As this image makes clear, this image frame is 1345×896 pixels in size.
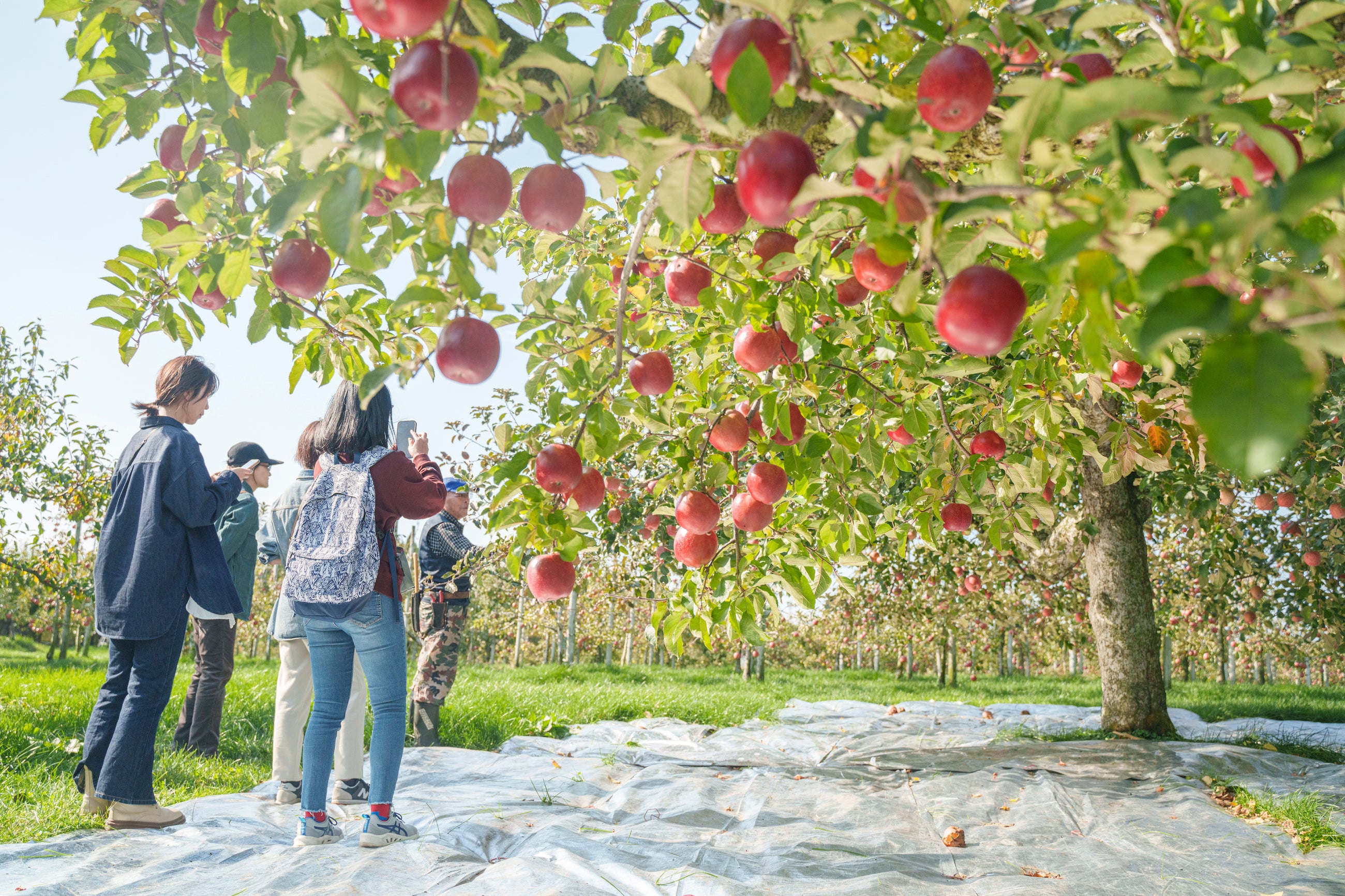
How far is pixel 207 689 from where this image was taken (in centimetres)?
425

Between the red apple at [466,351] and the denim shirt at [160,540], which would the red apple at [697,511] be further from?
the denim shirt at [160,540]

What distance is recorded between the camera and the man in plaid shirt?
440 centimetres

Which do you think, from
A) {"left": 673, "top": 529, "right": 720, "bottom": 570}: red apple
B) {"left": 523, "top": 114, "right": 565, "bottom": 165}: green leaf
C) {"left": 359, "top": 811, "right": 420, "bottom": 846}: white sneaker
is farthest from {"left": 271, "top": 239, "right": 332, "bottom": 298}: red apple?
{"left": 359, "top": 811, "right": 420, "bottom": 846}: white sneaker

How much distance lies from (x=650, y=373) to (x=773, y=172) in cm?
96

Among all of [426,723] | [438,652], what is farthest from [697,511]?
[426,723]

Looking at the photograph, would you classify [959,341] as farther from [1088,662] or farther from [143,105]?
[1088,662]

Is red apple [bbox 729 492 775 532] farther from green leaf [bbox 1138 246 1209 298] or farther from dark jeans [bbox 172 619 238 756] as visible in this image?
dark jeans [bbox 172 619 238 756]

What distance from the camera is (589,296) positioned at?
66.9 inches

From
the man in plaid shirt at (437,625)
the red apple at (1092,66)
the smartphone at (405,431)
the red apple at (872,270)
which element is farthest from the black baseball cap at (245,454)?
the red apple at (1092,66)

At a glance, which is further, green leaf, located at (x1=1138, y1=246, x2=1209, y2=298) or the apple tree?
the apple tree

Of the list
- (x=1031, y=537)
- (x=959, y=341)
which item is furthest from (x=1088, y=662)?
(x=959, y=341)

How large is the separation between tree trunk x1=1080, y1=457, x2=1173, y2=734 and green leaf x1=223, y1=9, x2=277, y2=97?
5612 millimetres

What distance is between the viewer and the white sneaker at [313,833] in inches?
105

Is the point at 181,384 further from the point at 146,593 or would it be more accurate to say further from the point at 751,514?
the point at 751,514
